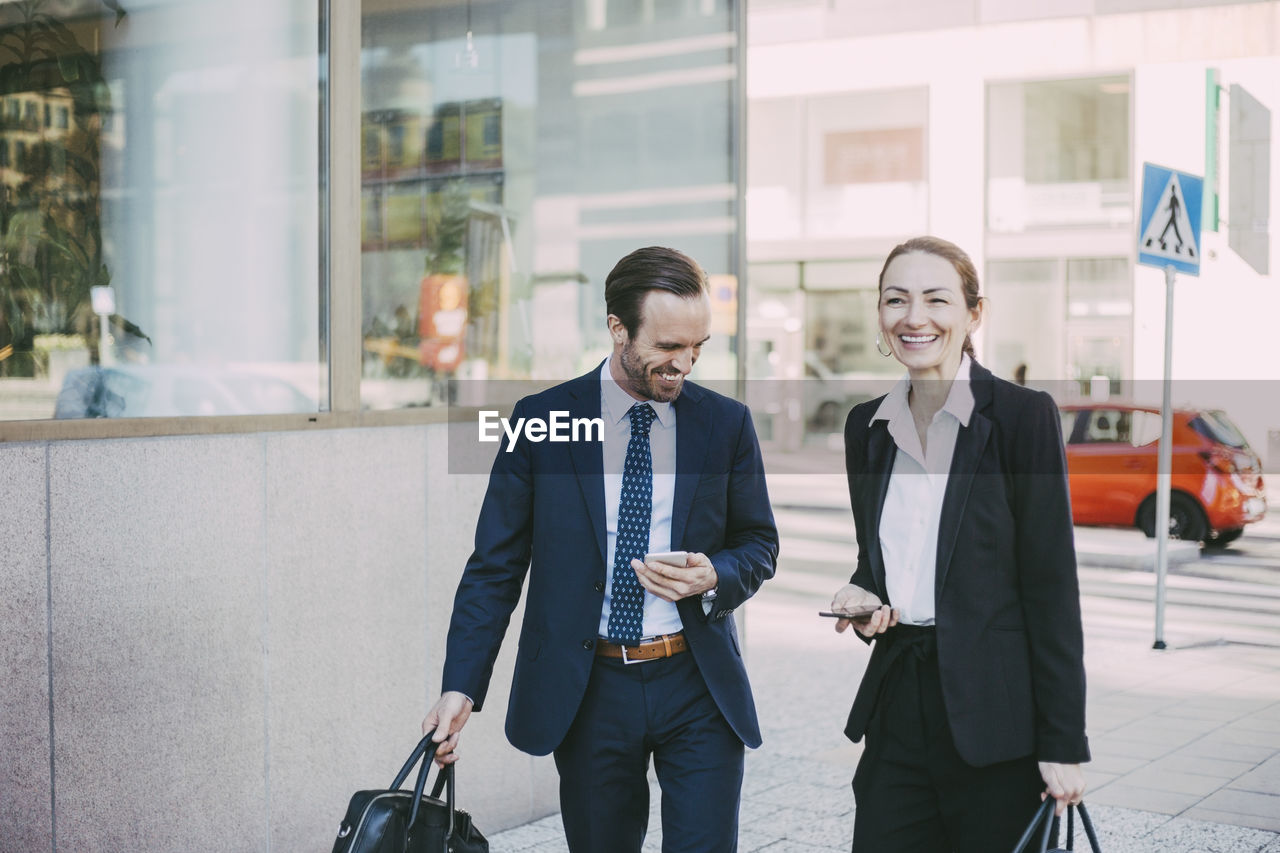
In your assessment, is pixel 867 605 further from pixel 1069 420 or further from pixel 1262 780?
pixel 1069 420

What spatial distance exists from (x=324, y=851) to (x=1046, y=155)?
79.5 ft

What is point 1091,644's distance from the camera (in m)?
9.99

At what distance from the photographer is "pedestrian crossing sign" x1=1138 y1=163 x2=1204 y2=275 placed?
31.8ft

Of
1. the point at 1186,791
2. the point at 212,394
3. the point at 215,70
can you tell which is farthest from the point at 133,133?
the point at 1186,791

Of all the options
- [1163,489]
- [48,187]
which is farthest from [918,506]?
[1163,489]

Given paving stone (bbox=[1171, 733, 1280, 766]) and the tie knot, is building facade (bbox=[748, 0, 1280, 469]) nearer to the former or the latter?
paving stone (bbox=[1171, 733, 1280, 766])

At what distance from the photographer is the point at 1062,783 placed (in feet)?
9.07

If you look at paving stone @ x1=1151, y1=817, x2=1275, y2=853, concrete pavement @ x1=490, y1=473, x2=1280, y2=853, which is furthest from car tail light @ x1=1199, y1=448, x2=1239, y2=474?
paving stone @ x1=1151, y1=817, x2=1275, y2=853

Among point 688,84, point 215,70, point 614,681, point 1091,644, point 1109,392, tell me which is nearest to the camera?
point 614,681

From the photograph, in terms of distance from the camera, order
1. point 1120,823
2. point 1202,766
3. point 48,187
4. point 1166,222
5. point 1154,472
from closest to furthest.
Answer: point 48,187, point 1120,823, point 1202,766, point 1166,222, point 1154,472

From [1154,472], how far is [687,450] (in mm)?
14382

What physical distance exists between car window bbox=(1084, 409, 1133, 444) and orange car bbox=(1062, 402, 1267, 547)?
0.01 meters

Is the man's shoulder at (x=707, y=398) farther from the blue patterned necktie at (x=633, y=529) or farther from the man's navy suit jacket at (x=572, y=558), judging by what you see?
the blue patterned necktie at (x=633, y=529)

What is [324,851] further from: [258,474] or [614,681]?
[614,681]
